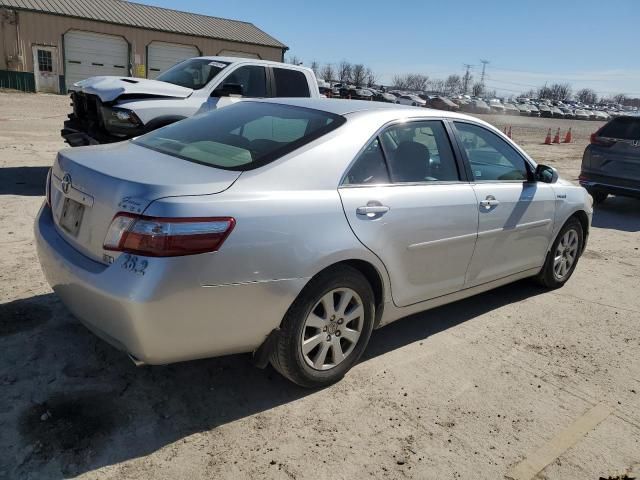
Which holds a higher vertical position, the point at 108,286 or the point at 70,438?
the point at 108,286

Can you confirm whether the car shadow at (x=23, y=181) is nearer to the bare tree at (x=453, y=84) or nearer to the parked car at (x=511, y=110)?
the parked car at (x=511, y=110)

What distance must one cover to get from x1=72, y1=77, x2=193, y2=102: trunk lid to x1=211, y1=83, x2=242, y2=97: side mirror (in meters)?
0.39

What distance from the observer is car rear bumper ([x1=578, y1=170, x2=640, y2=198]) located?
9.15m

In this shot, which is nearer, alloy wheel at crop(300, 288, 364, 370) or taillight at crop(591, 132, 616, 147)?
alloy wheel at crop(300, 288, 364, 370)

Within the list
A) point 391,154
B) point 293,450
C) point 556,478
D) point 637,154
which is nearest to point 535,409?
point 556,478

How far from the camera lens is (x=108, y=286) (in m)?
2.58

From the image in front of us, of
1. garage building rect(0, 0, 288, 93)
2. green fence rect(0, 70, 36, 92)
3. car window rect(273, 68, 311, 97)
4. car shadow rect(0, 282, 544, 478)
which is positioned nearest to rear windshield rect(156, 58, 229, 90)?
car window rect(273, 68, 311, 97)

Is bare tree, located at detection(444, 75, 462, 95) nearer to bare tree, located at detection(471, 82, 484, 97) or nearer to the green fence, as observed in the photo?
bare tree, located at detection(471, 82, 484, 97)

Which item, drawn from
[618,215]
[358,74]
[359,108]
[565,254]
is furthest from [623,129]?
[358,74]

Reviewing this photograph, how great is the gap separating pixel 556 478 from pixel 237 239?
1.96 metres

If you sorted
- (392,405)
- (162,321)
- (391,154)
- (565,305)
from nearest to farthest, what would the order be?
(162,321), (392,405), (391,154), (565,305)

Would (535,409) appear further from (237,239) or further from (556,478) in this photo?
(237,239)

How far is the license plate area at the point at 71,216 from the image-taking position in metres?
2.92

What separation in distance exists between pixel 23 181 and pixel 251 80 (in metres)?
3.59
